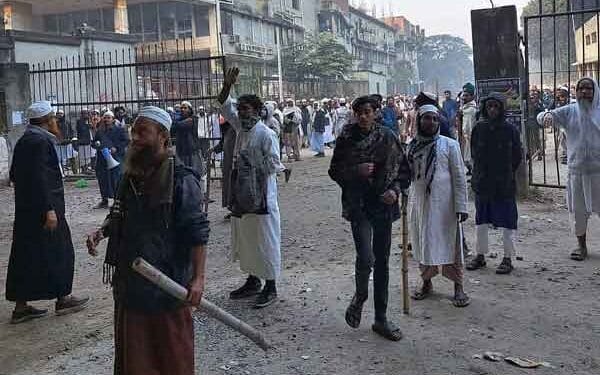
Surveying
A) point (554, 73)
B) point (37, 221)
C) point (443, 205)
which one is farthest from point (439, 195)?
point (554, 73)

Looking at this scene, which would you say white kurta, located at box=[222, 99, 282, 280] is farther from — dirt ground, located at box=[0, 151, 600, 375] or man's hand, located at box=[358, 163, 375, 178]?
man's hand, located at box=[358, 163, 375, 178]

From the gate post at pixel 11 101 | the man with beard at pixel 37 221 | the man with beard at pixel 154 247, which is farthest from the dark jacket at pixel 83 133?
the man with beard at pixel 154 247

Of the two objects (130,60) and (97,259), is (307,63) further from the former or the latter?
(97,259)

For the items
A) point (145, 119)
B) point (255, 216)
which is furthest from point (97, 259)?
point (145, 119)

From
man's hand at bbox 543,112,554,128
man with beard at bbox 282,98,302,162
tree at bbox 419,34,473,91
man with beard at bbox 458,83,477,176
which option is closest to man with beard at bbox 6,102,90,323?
man's hand at bbox 543,112,554,128

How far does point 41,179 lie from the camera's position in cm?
548

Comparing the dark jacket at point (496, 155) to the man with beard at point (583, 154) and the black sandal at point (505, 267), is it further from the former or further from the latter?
the man with beard at point (583, 154)

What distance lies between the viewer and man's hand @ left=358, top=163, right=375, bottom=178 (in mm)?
4617

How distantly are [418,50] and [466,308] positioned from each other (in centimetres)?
9285

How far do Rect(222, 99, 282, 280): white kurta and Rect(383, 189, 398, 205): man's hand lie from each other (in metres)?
1.24

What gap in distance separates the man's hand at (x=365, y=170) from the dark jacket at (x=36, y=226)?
8.71ft

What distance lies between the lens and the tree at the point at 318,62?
126 ft

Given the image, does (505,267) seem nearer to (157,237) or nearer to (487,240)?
(487,240)

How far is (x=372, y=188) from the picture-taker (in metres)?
4.72
